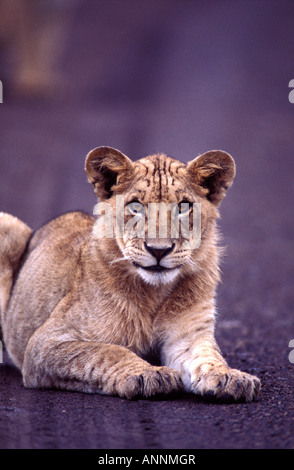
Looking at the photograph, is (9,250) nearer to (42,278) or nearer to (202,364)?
(42,278)

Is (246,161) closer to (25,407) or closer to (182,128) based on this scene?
(182,128)

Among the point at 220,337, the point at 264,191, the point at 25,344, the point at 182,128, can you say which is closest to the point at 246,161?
the point at 264,191

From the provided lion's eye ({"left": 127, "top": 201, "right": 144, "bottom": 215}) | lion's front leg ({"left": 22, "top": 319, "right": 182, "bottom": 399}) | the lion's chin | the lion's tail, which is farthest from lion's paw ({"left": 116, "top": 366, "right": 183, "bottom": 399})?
the lion's tail

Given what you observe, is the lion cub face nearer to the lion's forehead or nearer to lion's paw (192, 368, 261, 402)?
the lion's forehead

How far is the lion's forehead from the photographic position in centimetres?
A: 447

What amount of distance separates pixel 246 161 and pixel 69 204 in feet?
15.6

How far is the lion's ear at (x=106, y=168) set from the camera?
4711mm

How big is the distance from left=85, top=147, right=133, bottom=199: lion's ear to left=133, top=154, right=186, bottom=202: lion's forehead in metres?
0.09

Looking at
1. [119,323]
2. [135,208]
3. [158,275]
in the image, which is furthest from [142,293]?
[135,208]

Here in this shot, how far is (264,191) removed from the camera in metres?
15.8

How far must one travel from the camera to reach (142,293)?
4746 millimetres

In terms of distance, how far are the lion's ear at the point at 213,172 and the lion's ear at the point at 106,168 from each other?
376mm

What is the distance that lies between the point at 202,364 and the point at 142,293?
59cm

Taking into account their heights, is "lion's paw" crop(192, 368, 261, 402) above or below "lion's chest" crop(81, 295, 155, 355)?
below
